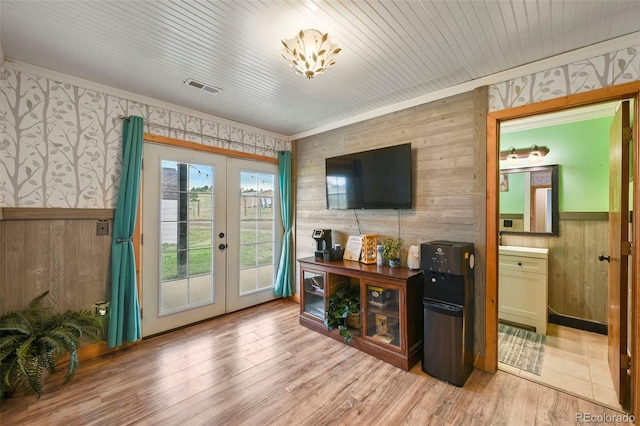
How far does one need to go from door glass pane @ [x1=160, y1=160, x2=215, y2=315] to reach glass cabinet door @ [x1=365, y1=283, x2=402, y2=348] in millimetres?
2010

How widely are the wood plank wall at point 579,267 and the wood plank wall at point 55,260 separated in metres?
4.94

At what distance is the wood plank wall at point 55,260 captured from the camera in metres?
2.19

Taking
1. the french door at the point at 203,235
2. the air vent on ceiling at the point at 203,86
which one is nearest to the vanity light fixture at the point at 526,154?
the french door at the point at 203,235

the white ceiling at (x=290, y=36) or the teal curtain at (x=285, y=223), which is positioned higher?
the white ceiling at (x=290, y=36)

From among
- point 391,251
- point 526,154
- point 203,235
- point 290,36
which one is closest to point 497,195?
point 391,251

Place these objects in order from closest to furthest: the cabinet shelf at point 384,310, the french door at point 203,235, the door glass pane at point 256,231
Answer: the cabinet shelf at point 384,310
the french door at point 203,235
the door glass pane at point 256,231

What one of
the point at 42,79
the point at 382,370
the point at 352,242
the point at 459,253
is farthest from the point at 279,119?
the point at 382,370

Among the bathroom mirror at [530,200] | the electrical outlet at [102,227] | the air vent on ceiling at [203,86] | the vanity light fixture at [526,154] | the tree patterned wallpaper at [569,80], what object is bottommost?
the electrical outlet at [102,227]

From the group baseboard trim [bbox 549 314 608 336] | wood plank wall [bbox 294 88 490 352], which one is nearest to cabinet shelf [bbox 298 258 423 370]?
wood plank wall [bbox 294 88 490 352]

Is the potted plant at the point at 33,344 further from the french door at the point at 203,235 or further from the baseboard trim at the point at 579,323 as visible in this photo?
the baseboard trim at the point at 579,323

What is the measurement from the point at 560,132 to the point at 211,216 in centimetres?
442

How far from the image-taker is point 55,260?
94.1 inches

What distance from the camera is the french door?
2969 mm

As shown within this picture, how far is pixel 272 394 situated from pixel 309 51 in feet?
7.96
